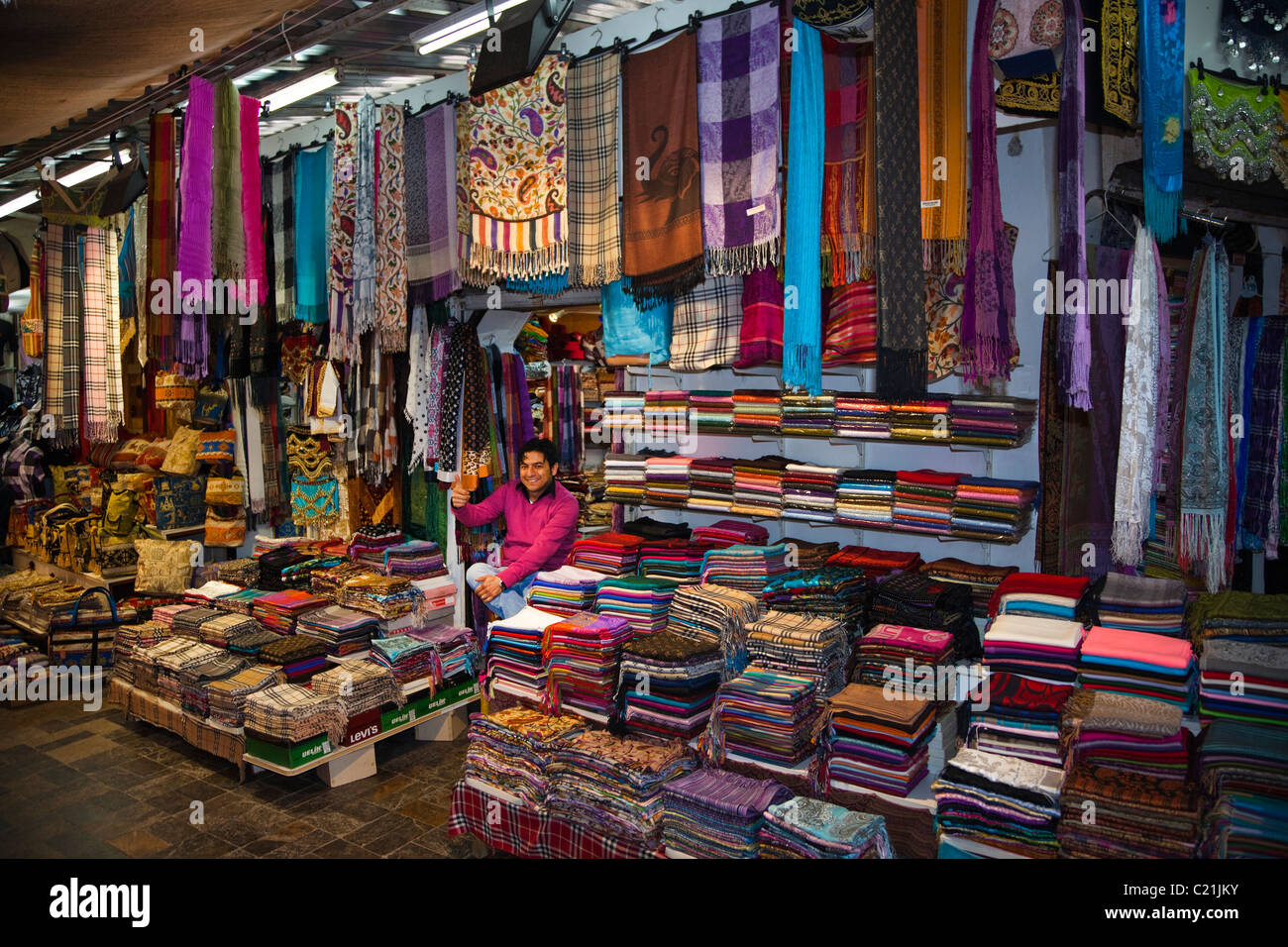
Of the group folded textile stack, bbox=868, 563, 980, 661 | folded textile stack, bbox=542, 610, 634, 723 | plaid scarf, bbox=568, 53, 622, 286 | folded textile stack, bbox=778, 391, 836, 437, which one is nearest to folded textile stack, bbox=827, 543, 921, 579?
folded textile stack, bbox=868, 563, 980, 661

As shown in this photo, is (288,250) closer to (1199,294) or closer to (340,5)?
(340,5)

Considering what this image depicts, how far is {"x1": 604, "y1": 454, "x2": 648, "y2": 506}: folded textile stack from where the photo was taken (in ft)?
16.1

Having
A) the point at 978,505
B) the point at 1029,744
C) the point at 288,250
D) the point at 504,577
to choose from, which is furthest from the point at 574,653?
the point at 288,250

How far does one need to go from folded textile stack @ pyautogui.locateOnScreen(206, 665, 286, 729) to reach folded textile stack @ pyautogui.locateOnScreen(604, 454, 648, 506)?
2.08 meters

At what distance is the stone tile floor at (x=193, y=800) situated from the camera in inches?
148

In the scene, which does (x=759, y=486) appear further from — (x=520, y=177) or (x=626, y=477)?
(x=520, y=177)

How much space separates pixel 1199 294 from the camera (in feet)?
11.5

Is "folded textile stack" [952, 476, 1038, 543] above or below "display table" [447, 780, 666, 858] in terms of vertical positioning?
above

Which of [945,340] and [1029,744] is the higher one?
[945,340]

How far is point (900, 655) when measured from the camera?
10.3 ft

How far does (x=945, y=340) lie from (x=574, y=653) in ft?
7.17

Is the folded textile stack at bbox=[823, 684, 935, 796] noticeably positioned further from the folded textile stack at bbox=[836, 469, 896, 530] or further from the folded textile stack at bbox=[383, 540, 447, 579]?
the folded textile stack at bbox=[383, 540, 447, 579]

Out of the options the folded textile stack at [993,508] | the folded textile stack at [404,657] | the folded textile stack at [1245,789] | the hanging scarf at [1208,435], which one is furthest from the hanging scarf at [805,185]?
the folded textile stack at [404,657]

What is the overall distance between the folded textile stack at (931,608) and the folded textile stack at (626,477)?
1.68m
